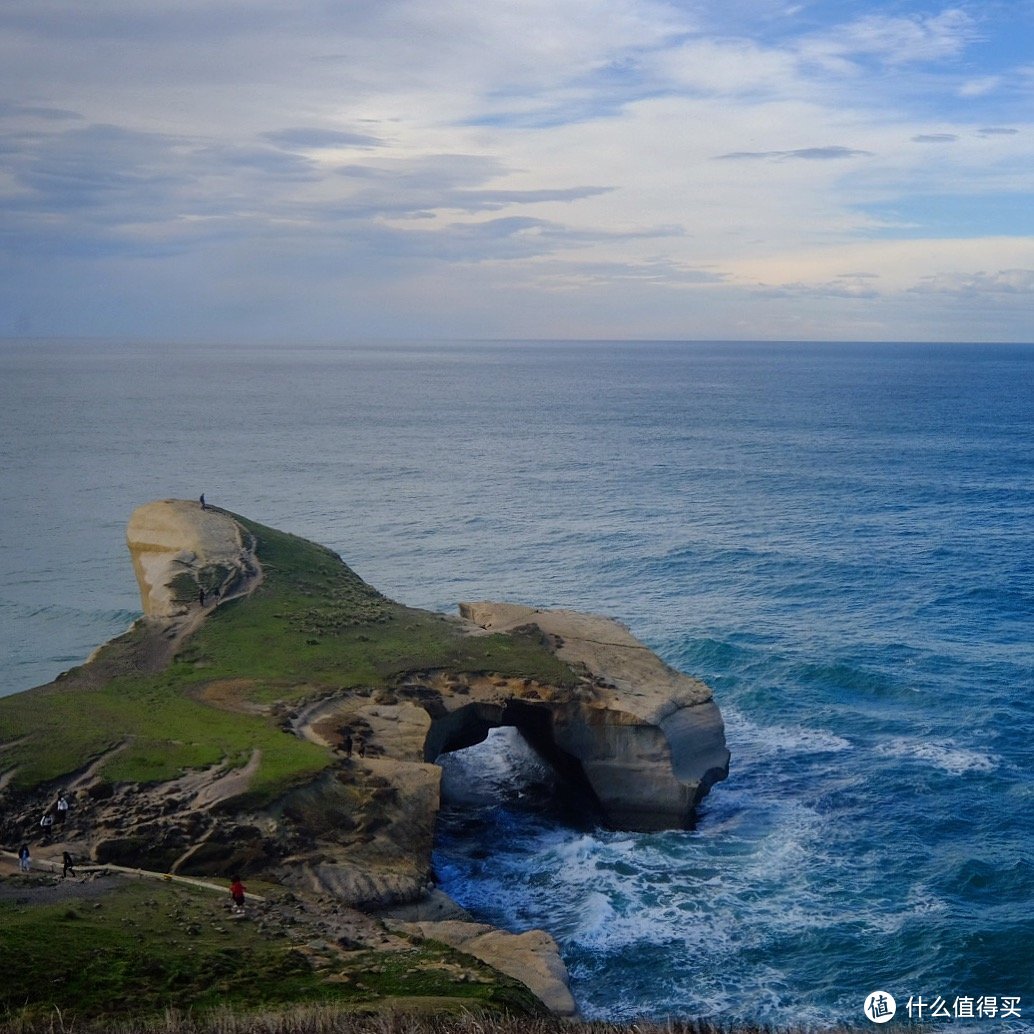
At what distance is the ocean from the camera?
3341 centimetres

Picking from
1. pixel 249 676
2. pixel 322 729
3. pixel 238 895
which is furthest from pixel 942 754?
pixel 238 895

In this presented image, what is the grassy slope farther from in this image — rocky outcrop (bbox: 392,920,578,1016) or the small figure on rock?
rocky outcrop (bbox: 392,920,578,1016)

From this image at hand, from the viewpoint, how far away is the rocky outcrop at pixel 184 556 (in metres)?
50.3

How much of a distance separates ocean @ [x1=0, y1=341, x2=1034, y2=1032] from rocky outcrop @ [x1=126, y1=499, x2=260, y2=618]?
9.42 meters

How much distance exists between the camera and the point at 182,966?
2523 centimetres

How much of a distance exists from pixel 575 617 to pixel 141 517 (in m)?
23.8

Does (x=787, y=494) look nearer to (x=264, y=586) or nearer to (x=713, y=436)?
(x=713, y=436)

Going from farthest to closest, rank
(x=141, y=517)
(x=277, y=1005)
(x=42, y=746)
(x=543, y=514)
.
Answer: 1. (x=543, y=514)
2. (x=141, y=517)
3. (x=42, y=746)
4. (x=277, y=1005)

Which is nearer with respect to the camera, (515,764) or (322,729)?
(322,729)

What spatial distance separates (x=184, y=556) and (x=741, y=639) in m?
28.7

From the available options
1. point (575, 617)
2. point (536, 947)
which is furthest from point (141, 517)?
point (536, 947)

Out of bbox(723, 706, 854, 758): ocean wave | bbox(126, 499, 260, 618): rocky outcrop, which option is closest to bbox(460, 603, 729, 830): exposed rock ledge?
bbox(723, 706, 854, 758): ocean wave

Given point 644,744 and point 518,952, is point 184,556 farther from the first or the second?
point 518,952

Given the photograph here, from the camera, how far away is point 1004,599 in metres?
64.9
